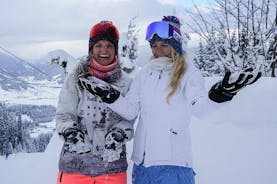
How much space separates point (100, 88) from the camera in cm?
221

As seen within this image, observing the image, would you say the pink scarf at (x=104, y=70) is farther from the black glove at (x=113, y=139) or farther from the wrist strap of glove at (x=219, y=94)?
the wrist strap of glove at (x=219, y=94)

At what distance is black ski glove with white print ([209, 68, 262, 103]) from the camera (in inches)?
70.3

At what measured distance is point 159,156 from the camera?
7.47 ft

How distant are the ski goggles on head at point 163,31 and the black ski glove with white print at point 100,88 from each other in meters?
0.42

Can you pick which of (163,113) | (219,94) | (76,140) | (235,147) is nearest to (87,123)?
(76,140)

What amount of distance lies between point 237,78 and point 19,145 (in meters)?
38.4

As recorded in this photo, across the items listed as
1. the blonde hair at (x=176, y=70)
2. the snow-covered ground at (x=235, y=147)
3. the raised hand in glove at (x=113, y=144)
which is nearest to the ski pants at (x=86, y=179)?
the raised hand in glove at (x=113, y=144)

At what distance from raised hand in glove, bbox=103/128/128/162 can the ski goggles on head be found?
0.61m

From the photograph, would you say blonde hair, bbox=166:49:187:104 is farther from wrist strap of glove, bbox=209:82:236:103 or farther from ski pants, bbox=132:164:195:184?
ski pants, bbox=132:164:195:184

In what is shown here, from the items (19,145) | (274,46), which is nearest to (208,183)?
(274,46)

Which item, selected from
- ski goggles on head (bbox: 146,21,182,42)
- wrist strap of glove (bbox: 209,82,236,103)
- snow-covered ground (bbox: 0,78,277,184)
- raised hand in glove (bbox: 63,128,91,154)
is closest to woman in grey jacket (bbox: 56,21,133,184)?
raised hand in glove (bbox: 63,128,91,154)

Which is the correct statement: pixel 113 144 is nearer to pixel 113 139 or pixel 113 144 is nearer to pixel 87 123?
pixel 113 139

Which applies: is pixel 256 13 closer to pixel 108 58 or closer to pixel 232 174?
pixel 232 174

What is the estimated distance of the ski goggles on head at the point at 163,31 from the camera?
2.37 meters
